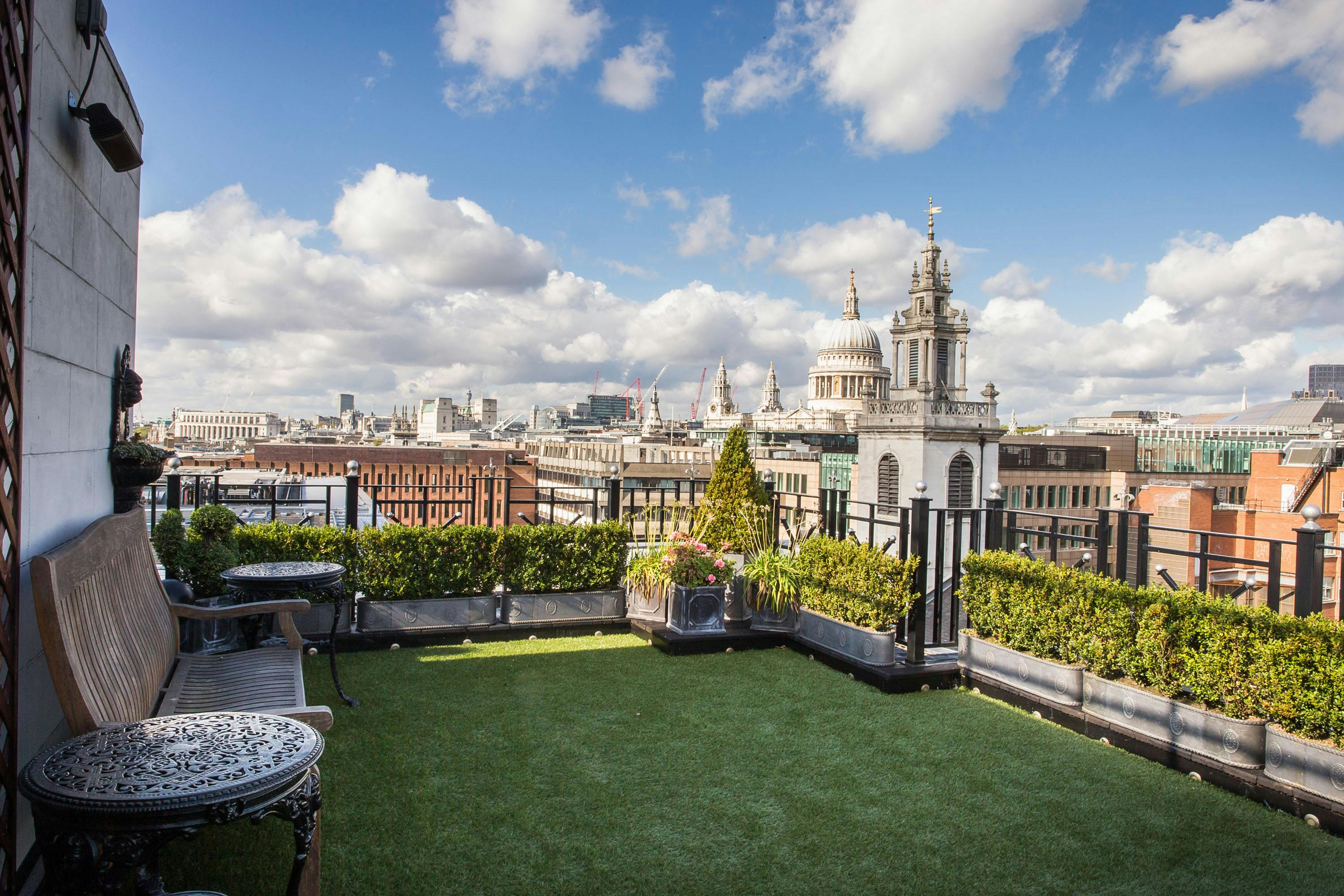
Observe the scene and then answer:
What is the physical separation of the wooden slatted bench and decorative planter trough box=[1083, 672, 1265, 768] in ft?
15.9

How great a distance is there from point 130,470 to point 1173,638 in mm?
6662

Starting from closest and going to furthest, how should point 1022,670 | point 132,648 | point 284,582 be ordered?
point 132,648 < point 284,582 < point 1022,670

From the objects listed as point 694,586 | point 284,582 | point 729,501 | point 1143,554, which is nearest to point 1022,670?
point 1143,554

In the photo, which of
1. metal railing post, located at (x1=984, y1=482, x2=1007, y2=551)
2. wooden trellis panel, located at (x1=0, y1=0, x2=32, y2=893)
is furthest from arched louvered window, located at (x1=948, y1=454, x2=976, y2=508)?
wooden trellis panel, located at (x1=0, y1=0, x2=32, y2=893)

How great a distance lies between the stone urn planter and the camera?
187 inches

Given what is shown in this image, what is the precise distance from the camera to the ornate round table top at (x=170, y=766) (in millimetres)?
2184

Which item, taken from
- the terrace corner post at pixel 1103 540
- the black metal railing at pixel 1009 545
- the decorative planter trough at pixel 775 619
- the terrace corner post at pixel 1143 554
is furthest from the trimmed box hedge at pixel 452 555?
the terrace corner post at pixel 1143 554

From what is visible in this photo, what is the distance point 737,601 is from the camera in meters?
7.93

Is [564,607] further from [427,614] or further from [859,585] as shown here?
[859,585]

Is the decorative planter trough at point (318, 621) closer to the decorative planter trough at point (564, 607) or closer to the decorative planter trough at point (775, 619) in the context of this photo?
the decorative planter trough at point (564, 607)

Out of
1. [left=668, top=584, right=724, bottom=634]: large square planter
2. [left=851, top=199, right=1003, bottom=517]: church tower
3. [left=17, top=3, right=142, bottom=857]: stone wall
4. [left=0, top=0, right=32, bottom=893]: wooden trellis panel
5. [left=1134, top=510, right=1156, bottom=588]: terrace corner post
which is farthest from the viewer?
[left=851, top=199, right=1003, bottom=517]: church tower

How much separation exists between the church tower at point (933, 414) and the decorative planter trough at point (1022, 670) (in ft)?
116

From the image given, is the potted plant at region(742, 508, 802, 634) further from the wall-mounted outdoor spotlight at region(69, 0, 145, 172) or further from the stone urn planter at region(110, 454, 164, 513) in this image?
the wall-mounted outdoor spotlight at region(69, 0, 145, 172)

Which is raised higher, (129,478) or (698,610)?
(129,478)
